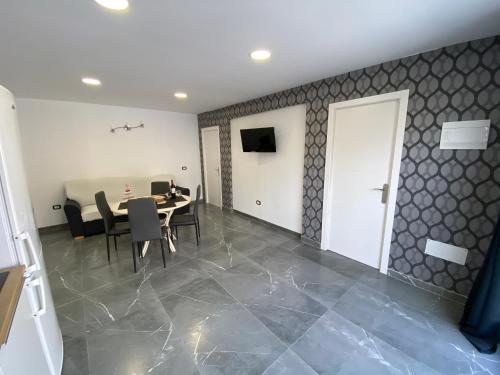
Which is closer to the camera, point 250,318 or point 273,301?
point 250,318

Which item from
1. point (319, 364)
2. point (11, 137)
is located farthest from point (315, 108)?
point (11, 137)

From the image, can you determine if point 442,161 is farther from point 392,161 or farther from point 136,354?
point 136,354

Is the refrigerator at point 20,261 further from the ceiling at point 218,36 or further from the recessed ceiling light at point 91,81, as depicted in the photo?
the recessed ceiling light at point 91,81

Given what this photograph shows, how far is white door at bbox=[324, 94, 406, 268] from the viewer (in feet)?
7.73

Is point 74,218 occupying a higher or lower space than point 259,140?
lower

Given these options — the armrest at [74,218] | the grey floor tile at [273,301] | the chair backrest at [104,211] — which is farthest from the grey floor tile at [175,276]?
the armrest at [74,218]

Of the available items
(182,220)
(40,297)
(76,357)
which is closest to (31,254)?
(40,297)

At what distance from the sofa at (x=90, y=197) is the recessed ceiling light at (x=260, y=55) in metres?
3.27

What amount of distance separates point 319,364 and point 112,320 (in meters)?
1.75

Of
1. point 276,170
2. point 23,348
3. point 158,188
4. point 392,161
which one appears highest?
point 392,161

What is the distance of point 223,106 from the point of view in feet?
14.8

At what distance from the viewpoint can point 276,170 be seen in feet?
12.4

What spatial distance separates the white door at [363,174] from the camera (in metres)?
2.36

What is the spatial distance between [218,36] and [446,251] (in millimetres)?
2812
